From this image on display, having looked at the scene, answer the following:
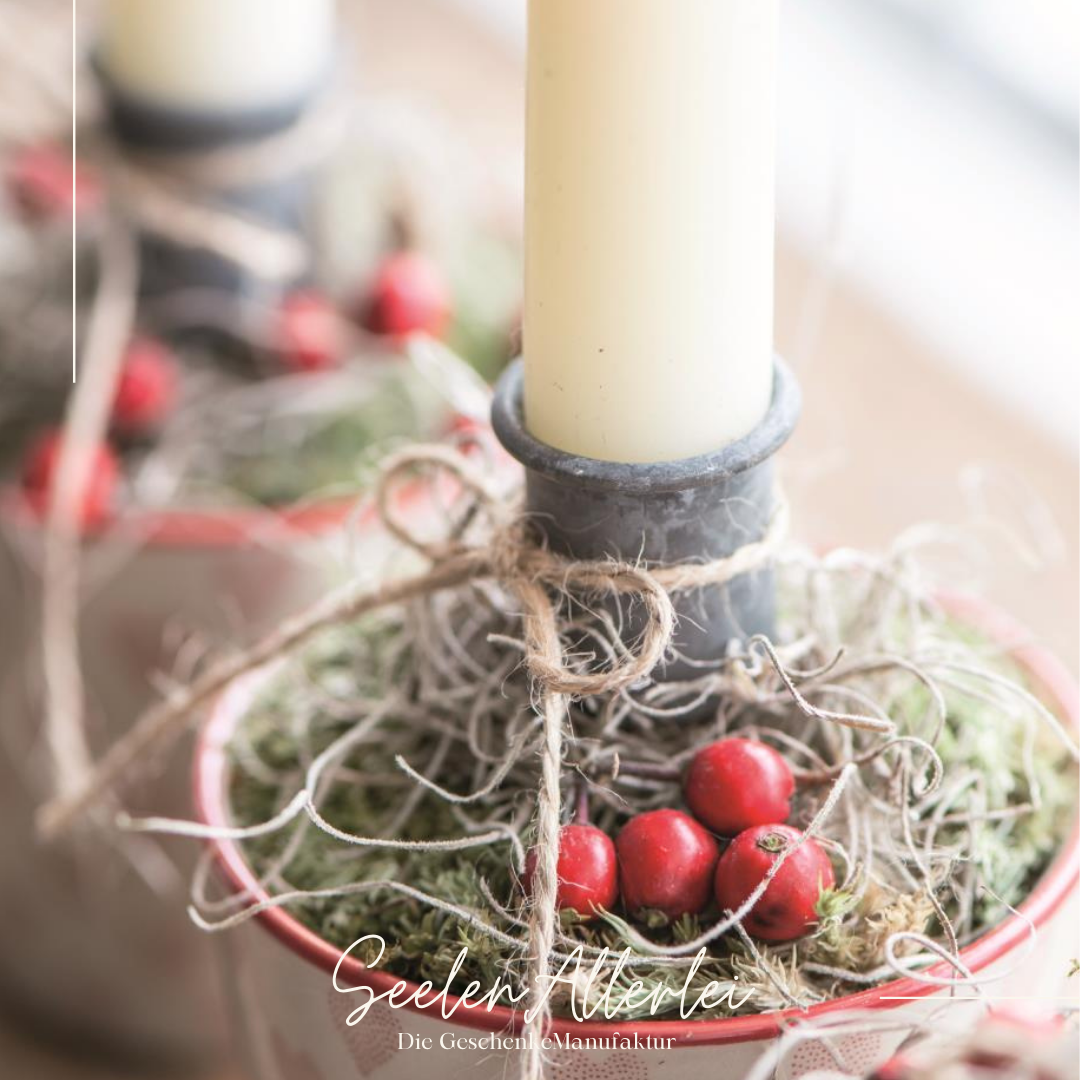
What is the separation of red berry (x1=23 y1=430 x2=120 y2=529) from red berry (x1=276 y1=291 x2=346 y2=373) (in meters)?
0.12

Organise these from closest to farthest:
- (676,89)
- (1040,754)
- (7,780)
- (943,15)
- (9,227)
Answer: (676,89) < (1040,754) < (7,780) < (9,227) < (943,15)

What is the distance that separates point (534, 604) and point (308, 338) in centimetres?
44

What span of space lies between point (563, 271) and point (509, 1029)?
0.22 metres

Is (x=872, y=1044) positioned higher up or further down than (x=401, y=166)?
higher up

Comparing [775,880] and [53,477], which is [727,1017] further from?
[53,477]

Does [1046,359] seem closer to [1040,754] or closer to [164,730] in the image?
[1040,754]

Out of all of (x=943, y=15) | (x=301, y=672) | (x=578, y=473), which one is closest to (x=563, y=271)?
(x=578, y=473)

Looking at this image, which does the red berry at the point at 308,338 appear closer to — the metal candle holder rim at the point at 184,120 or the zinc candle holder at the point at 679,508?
the metal candle holder rim at the point at 184,120

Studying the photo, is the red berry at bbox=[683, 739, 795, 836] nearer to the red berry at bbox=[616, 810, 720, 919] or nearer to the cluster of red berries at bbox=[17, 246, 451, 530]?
the red berry at bbox=[616, 810, 720, 919]

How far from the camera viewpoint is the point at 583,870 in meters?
0.45

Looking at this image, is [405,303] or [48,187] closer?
[405,303]

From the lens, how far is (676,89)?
417mm

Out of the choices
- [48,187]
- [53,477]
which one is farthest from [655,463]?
[48,187]

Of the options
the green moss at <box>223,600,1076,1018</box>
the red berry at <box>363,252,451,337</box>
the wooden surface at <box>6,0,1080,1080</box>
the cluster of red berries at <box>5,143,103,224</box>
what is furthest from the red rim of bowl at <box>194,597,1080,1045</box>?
the cluster of red berries at <box>5,143,103,224</box>
